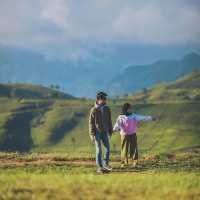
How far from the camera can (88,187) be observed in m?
18.4

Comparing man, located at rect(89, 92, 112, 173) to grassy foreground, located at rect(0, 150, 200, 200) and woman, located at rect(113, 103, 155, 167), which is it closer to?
woman, located at rect(113, 103, 155, 167)

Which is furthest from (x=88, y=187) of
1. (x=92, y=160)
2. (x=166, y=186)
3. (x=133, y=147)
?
(x=92, y=160)

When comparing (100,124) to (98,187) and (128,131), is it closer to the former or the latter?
(128,131)

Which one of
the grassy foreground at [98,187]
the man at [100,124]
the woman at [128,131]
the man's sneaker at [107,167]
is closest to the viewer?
the grassy foreground at [98,187]

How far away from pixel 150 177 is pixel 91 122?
639 cm

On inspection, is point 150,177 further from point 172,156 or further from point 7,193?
point 172,156

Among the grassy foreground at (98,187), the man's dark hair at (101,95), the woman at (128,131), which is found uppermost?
the man's dark hair at (101,95)

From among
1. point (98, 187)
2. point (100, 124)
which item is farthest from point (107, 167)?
point (98, 187)

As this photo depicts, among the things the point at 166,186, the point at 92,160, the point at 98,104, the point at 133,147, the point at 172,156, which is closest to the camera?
the point at 166,186

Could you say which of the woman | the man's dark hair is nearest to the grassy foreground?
the man's dark hair

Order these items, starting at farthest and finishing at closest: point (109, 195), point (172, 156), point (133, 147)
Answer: point (172, 156), point (133, 147), point (109, 195)

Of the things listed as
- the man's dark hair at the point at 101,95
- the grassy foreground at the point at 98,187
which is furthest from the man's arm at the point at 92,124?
the grassy foreground at the point at 98,187

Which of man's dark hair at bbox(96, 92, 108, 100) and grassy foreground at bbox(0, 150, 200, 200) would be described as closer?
grassy foreground at bbox(0, 150, 200, 200)

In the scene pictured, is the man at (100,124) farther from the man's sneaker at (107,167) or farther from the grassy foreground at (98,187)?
the grassy foreground at (98,187)
